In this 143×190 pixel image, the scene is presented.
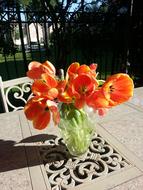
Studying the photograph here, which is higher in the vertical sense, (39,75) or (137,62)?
(39,75)

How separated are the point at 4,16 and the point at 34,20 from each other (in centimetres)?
38

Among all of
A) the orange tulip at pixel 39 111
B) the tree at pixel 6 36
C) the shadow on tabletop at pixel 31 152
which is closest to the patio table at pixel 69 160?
the shadow on tabletop at pixel 31 152

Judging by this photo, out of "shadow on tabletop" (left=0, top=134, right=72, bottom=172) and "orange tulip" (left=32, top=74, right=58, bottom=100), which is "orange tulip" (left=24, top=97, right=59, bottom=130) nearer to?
"orange tulip" (left=32, top=74, right=58, bottom=100)

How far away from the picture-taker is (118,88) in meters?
0.72

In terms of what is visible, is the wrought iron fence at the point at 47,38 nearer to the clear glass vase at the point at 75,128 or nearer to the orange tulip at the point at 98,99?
the clear glass vase at the point at 75,128

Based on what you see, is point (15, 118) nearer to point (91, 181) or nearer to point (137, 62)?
point (91, 181)

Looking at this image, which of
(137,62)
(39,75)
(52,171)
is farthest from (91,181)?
(137,62)

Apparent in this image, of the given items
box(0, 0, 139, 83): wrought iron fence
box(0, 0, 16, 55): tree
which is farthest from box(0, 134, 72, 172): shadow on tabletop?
box(0, 0, 16, 55): tree

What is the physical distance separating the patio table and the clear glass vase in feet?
0.16

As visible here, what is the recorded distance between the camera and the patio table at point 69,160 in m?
0.75

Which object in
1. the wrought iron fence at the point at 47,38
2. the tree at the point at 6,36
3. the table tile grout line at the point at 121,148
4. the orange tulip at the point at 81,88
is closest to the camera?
the orange tulip at the point at 81,88

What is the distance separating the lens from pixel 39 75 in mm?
768

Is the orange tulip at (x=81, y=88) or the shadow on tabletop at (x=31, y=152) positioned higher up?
the orange tulip at (x=81, y=88)

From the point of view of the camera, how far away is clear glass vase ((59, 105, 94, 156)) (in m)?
0.76
